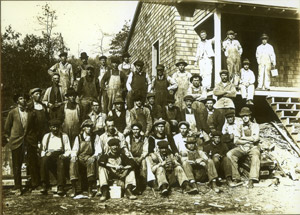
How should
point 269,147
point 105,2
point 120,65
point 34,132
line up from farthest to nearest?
point 120,65, point 269,147, point 105,2, point 34,132

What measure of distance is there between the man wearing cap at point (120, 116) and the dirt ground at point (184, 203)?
1.28m

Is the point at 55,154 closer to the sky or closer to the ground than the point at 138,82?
closer to the ground

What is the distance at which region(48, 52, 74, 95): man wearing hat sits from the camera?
7.38m

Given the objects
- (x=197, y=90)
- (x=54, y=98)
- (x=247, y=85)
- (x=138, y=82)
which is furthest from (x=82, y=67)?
(x=247, y=85)

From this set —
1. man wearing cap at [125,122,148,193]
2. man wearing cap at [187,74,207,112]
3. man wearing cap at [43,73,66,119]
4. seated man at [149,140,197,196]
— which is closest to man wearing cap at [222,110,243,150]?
man wearing cap at [187,74,207,112]

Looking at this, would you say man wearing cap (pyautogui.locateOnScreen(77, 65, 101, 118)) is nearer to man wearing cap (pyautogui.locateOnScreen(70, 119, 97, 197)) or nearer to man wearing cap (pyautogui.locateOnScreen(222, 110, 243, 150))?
man wearing cap (pyautogui.locateOnScreen(70, 119, 97, 197))

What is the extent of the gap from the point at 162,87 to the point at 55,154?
2.61 metres

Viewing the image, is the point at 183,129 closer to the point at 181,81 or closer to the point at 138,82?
the point at 181,81

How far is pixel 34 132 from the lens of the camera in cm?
652

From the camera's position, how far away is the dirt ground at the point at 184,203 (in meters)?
6.05

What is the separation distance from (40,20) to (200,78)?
3430 millimetres

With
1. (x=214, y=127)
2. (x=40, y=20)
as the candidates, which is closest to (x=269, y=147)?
(x=214, y=127)

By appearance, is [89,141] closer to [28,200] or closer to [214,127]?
[28,200]

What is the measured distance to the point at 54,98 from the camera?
7105mm
